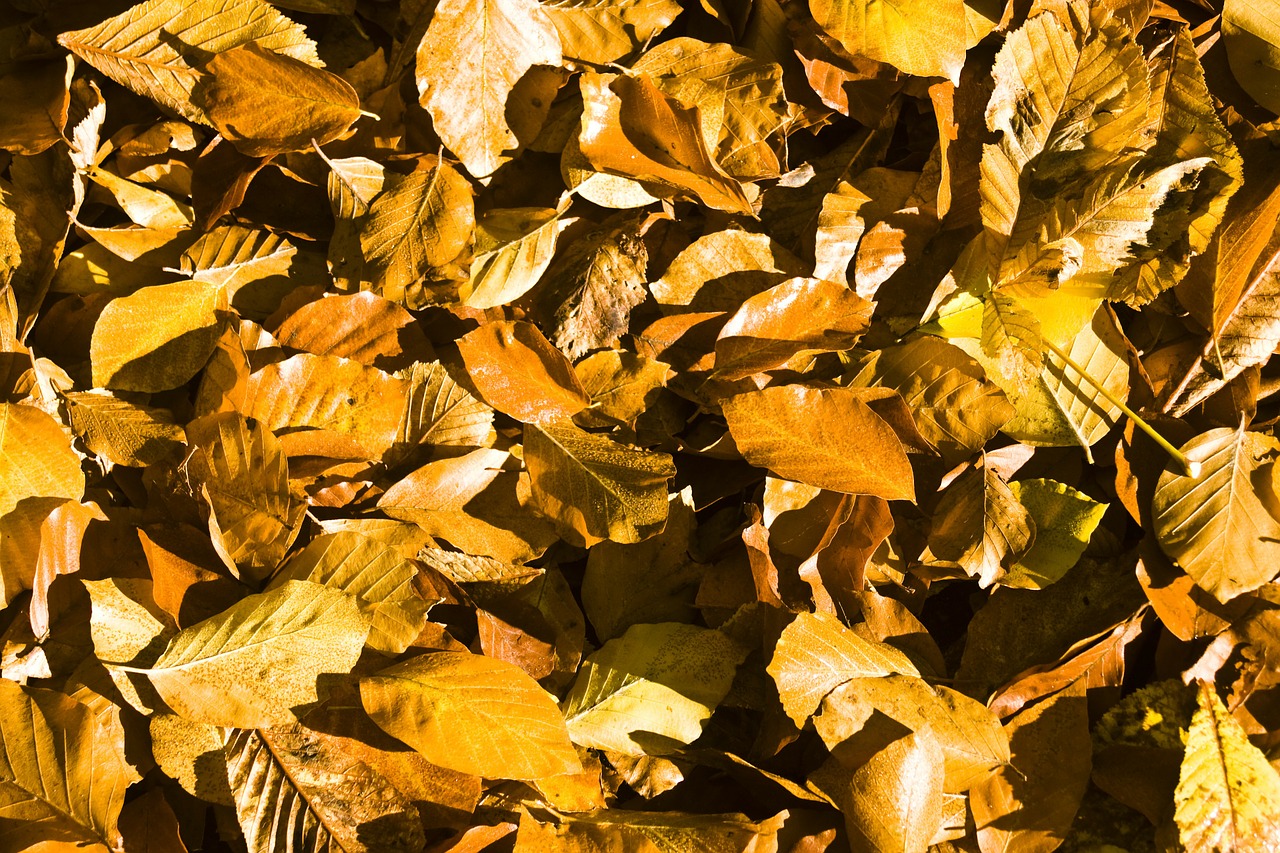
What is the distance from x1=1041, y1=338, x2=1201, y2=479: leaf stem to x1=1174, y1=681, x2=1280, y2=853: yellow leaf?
0.25 m

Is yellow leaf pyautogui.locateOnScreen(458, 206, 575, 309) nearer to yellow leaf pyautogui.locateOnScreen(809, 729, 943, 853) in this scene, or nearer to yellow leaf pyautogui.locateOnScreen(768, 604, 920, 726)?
yellow leaf pyautogui.locateOnScreen(768, 604, 920, 726)

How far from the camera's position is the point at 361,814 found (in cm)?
90

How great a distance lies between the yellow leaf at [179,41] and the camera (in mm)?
947

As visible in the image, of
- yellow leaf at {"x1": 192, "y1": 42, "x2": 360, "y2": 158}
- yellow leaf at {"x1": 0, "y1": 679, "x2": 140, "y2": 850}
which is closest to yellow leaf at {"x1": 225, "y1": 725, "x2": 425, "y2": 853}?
yellow leaf at {"x1": 0, "y1": 679, "x2": 140, "y2": 850}

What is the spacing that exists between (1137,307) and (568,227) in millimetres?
659

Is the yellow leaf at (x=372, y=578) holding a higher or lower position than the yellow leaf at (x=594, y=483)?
lower

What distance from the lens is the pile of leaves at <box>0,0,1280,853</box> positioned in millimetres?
902

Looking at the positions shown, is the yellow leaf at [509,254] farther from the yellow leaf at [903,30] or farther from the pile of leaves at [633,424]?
the yellow leaf at [903,30]

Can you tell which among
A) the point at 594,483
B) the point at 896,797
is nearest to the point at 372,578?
the point at 594,483

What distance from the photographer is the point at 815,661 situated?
94 centimetres

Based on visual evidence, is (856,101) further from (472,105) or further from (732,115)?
(472,105)

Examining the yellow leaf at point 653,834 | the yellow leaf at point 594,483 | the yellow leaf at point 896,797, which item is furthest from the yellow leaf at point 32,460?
the yellow leaf at point 896,797

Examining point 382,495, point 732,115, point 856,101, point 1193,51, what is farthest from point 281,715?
point 1193,51

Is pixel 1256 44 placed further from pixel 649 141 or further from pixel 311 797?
pixel 311 797
